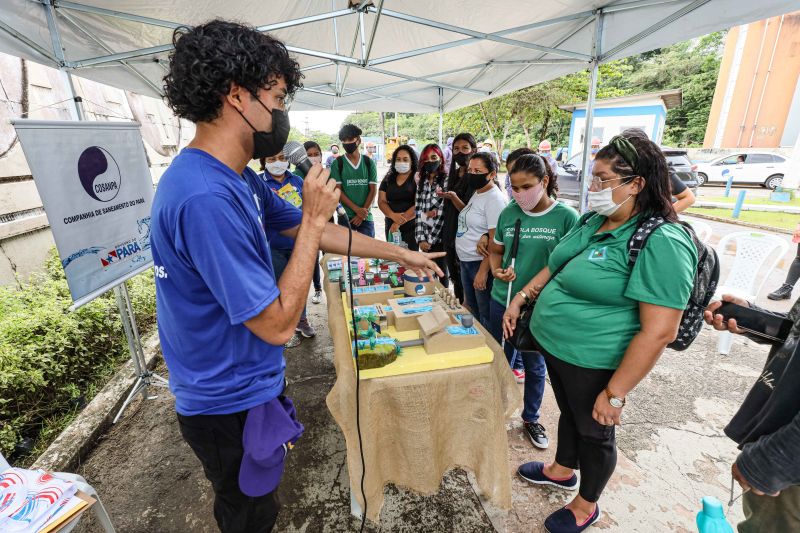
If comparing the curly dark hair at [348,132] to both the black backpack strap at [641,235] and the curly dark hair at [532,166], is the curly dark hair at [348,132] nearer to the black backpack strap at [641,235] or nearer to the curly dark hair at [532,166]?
the curly dark hair at [532,166]

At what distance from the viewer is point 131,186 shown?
262cm

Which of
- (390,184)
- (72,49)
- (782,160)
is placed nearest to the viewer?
(72,49)

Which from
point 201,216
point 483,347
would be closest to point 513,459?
point 483,347

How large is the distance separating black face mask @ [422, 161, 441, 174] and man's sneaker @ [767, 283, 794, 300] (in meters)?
4.64

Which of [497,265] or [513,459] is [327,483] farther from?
[497,265]

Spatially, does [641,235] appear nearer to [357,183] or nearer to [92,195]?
[92,195]

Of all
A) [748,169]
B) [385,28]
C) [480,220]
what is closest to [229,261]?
[480,220]

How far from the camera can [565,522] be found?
180cm

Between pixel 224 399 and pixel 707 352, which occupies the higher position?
pixel 224 399

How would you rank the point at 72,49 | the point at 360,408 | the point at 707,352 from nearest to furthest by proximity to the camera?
1. the point at 360,408
2. the point at 72,49
3. the point at 707,352

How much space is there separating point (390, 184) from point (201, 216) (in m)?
3.68

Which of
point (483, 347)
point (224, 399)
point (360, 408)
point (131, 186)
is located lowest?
point (360, 408)

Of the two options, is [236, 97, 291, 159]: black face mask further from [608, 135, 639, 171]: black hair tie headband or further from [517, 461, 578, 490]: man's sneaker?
[517, 461, 578, 490]: man's sneaker

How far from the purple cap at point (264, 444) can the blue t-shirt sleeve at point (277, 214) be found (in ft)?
2.44
